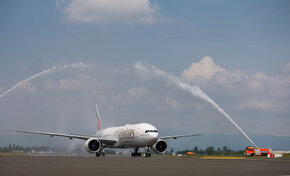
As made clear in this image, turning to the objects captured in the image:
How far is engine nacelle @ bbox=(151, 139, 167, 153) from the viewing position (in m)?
60.1

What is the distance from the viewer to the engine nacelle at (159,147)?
6009cm

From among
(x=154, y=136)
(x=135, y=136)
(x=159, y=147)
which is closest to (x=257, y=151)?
(x=159, y=147)

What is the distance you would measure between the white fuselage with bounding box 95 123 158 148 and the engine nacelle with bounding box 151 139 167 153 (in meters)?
3.28

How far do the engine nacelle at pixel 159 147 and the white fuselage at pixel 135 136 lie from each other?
3280mm

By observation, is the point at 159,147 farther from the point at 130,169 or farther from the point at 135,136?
the point at 130,169

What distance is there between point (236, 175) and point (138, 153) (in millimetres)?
44506

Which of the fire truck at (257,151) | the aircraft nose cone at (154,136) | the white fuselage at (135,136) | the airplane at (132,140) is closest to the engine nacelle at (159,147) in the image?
the airplane at (132,140)

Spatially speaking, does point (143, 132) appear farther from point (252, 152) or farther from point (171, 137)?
point (252, 152)

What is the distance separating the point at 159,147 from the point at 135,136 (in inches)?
191

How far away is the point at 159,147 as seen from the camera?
198ft

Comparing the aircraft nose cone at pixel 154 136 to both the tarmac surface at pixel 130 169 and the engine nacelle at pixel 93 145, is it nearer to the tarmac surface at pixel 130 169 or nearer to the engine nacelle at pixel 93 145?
the engine nacelle at pixel 93 145

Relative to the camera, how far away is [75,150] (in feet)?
253

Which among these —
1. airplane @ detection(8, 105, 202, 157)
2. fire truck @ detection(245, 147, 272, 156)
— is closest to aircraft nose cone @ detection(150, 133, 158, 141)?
airplane @ detection(8, 105, 202, 157)

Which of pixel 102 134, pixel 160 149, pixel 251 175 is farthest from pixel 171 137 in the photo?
pixel 251 175
